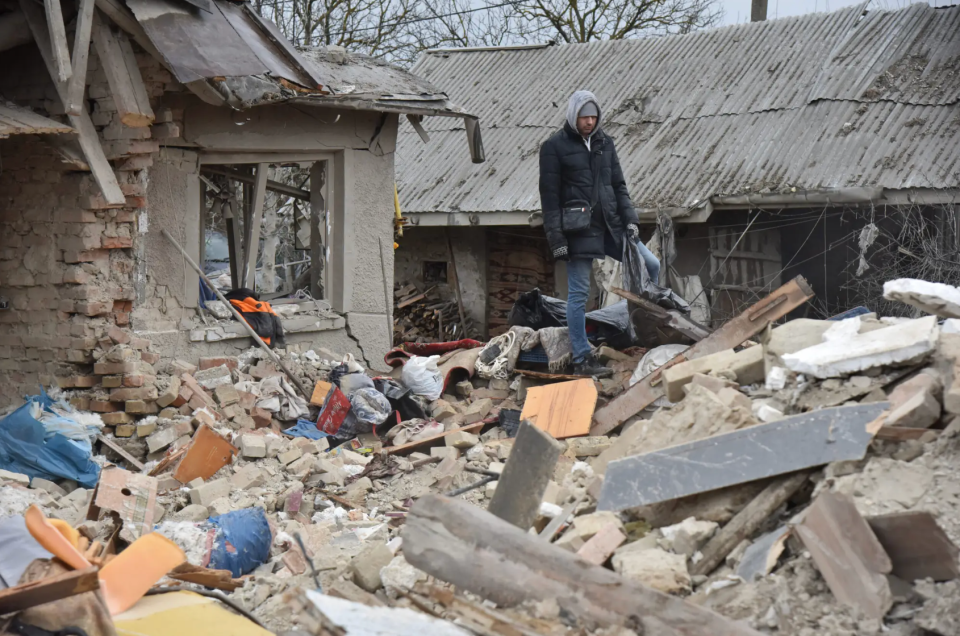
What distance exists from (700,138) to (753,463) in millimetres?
9042

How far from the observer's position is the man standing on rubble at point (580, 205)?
734 centimetres

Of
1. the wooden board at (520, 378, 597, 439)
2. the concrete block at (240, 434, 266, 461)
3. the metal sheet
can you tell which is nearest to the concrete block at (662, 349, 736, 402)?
the wooden board at (520, 378, 597, 439)

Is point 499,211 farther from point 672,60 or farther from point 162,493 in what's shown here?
point 162,493

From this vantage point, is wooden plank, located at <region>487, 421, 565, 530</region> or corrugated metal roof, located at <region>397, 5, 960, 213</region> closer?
wooden plank, located at <region>487, 421, 565, 530</region>

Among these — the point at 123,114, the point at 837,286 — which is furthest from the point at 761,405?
the point at 837,286

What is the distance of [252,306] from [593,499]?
15.5 ft

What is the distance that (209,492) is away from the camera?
5.84m

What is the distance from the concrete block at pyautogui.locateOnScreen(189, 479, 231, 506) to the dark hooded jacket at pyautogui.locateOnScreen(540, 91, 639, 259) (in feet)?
9.66

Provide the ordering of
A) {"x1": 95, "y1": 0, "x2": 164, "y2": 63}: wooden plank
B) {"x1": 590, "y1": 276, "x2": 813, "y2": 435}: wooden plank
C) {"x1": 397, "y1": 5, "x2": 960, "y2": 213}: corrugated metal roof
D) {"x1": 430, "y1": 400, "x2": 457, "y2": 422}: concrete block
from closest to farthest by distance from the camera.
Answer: {"x1": 95, "y1": 0, "x2": 164, "y2": 63}: wooden plank < {"x1": 590, "y1": 276, "x2": 813, "y2": 435}: wooden plank < {"x1": 430, "y1": 400, "x2": 457, "y2": 422}: concrete block < {"x1": 397, "y1": 5, "x2": 960, "y2": 213}: corrugated metal roof

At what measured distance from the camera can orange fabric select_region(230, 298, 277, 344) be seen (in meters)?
8.05

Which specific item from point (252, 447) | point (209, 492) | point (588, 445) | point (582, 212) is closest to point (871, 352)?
point (588, 445)

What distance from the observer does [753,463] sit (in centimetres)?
365

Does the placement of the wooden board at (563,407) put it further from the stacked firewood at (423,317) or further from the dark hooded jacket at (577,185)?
the stacked firewood at (423,317)

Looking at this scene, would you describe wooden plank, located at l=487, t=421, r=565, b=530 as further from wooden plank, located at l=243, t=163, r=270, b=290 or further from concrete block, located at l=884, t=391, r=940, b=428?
wooden plank, located at l=243, t=163, r=270, b=290
